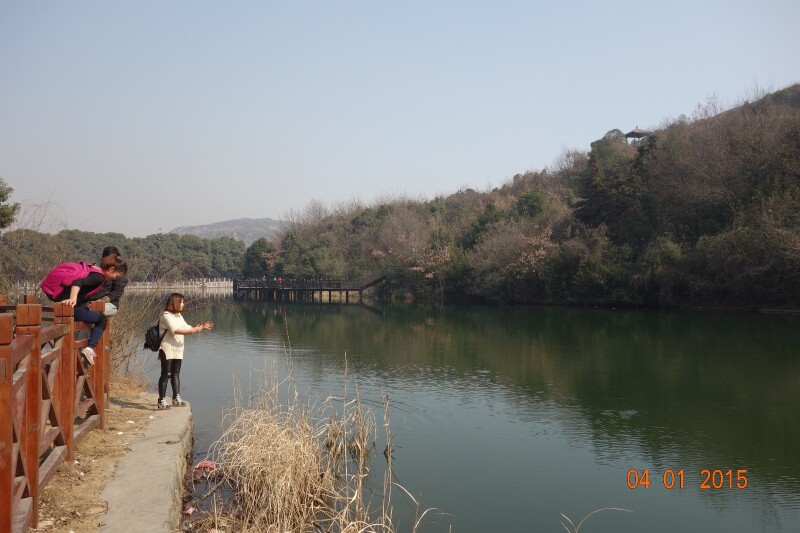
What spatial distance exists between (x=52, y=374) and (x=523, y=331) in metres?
21.6

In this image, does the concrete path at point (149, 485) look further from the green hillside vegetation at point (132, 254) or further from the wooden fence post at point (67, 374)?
the green hillside vegetation at point (132, 254)

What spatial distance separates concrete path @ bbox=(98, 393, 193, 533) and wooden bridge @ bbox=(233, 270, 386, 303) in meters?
45.6

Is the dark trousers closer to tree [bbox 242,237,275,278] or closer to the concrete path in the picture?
the concrete path

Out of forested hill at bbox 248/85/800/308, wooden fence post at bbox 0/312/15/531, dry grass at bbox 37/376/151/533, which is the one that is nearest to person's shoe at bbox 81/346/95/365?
dry grass at bbox 37/376/151/533

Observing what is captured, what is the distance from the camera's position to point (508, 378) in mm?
15047

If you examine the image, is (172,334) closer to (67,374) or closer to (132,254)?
(67,374)

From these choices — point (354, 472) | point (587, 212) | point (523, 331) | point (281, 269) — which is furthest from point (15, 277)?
point (281, 269)

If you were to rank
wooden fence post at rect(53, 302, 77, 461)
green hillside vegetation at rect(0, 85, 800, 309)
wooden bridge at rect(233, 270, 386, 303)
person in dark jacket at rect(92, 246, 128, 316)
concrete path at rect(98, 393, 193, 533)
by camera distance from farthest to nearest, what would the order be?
1. wooden bridge at rect(233, 270, 386, 303)
2. green hillside vegetation at rect(0, 85, 800, 309)
3. person in dark jacket at rect(92, 246, 128, 316)
4. wooden fence post at rect(53, 302, 77, 461)
5. concrete path at rect(98, 393, 193, 533)

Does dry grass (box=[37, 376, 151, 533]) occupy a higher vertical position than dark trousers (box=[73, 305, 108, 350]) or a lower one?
lower

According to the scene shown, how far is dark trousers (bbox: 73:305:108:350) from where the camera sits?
21.8ft

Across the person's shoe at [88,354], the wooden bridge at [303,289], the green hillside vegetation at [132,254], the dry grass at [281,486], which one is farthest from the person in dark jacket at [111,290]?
the wooden bridge at [303,289]

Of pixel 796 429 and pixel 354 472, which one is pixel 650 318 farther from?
pixel 354 472

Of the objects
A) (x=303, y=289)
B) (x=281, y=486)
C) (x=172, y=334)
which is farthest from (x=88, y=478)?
(x=303, y=289)

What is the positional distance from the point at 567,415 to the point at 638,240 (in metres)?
28.5
